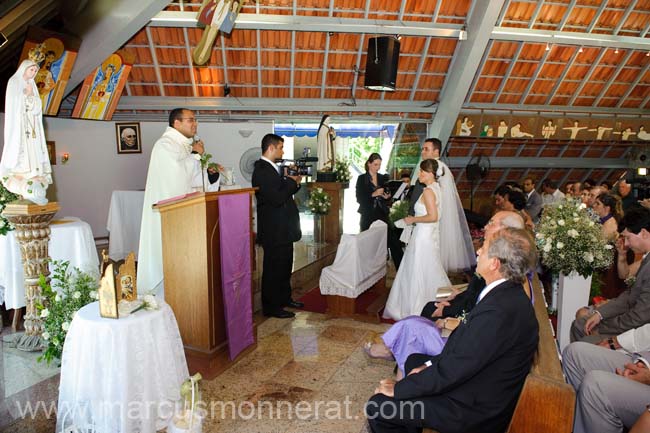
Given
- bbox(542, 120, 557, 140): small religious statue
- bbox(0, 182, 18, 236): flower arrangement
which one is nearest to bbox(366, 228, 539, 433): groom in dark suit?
bbox(0, 182, 18, 236): flower arrangement

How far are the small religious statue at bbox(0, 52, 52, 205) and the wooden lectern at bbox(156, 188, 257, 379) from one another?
1028 millimetres

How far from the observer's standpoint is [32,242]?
3580 mm

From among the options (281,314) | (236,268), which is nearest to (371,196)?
(281,314)

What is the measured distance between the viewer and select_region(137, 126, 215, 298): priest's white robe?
12.8ft

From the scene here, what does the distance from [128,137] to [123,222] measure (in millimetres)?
1551

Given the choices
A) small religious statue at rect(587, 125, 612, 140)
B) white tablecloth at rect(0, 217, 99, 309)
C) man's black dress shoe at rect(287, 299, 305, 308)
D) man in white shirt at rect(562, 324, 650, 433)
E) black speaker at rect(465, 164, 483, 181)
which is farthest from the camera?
black speaker at rect(465, 164, 483, 181)

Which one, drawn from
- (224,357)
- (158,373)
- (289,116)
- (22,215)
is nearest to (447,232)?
(224,357)

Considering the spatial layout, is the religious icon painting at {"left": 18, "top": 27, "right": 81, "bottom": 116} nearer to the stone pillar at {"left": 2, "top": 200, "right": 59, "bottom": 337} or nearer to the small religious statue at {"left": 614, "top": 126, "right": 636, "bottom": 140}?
the stone pillar at {"left": 2, "top": 200, "right": 59, "bottom": 337}

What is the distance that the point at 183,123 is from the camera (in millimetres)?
3982

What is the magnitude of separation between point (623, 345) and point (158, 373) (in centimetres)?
273

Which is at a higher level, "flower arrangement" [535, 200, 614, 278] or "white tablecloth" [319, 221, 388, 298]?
"flower arrangement" [535, 200, 614, 278]

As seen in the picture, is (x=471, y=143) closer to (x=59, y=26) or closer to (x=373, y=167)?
(x=373, y=167)

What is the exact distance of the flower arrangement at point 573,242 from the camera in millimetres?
3924

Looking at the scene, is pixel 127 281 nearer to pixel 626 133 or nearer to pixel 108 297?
pixel 108 297
